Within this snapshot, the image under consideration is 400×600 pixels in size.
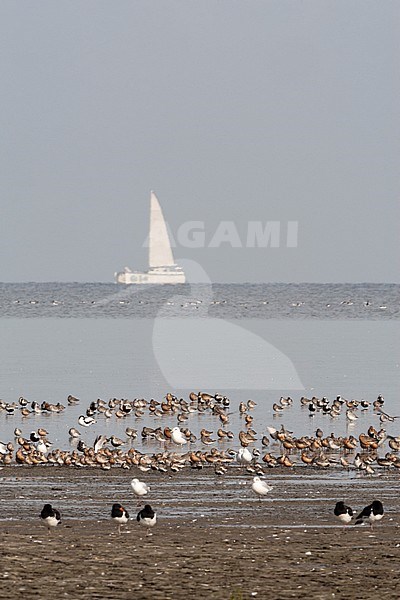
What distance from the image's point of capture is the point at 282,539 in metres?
13.9

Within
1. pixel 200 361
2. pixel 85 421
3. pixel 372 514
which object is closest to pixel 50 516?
pixel 372 514

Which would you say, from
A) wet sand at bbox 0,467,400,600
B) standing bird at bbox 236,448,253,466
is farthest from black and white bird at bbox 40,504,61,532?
standing bird at bbox 236,448,253,466

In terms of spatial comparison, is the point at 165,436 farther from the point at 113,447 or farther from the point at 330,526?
the point at 330,526

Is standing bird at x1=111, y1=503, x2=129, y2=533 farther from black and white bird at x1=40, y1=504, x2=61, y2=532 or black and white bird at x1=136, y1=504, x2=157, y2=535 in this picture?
black and white bird at x1=40, y1=504, x2=61, y2=532

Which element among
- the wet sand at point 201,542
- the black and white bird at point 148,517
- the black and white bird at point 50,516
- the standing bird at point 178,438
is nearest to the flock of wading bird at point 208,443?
the standing bird at point 178,438

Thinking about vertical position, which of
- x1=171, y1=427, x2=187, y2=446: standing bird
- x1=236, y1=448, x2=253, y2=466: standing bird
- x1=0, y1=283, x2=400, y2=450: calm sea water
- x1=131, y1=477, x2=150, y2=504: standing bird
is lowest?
x1=131, y1=477, x2=150, y2=504: standing bird

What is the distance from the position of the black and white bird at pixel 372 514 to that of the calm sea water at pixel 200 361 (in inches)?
429

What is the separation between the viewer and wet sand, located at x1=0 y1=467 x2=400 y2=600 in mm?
11398

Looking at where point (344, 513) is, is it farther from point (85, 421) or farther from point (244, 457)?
point (85, 421)

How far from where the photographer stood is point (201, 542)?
537 inches

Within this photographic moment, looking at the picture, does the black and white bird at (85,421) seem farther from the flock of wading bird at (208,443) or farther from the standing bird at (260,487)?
the standing bird at (260,487)

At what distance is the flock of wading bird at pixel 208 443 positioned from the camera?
2125 centimetres

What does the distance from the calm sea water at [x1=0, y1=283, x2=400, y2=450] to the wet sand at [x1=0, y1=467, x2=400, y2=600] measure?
728 centimetres

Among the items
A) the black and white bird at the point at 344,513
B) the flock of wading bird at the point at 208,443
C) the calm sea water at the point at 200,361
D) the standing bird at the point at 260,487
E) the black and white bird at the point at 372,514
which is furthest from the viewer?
the calm sea water at the point at 200,361
